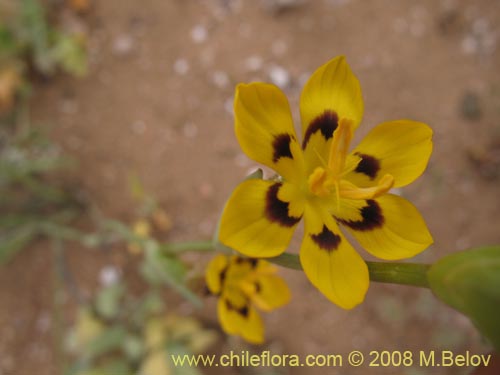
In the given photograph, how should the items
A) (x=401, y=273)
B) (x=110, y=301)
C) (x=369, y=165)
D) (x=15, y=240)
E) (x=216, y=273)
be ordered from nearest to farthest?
(x=401, y=273) → (x=369, y=165) → (x=216, y=273) → (x=15, y=240) → (x=110, y=301)

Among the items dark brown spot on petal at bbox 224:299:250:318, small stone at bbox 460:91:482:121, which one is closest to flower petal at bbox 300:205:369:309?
dark brown spot on petal at bbox 224:299:250:318

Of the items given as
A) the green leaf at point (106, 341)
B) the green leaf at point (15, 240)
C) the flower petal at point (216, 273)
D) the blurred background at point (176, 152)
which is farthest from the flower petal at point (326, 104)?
the green leaf at point (15, 240)

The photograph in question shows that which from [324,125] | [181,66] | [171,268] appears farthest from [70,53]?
[324,125]

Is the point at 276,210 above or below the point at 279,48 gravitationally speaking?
below

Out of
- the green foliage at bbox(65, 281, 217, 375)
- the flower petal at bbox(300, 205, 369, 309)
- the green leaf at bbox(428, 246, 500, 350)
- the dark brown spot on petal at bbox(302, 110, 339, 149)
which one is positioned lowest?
the green foliage at bbox(65, 281, 217, 375)

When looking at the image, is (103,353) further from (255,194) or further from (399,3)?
(399,3)

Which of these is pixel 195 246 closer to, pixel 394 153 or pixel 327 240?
pixel 327 240

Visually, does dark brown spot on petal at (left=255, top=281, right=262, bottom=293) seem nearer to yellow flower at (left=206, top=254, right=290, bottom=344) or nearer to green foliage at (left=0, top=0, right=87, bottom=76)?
yellow flower at (left=206, top=254, right=290, bottom=344)
